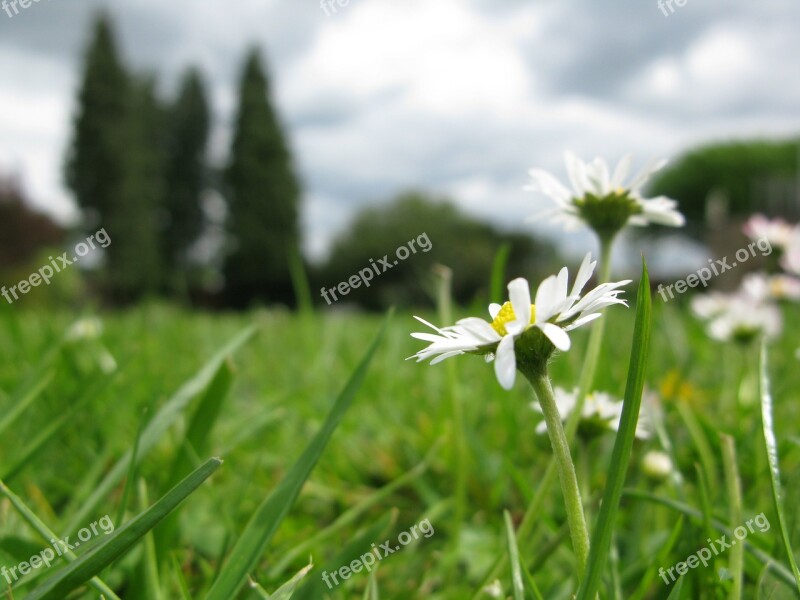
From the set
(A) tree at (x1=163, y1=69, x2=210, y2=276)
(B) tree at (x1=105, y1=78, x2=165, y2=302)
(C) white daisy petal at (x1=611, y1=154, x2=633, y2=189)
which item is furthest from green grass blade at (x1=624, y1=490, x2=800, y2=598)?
(A) tree at (x1=163, y1=69, x2=210, y2=276)

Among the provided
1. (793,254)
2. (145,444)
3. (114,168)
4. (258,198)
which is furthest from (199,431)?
(258,198)

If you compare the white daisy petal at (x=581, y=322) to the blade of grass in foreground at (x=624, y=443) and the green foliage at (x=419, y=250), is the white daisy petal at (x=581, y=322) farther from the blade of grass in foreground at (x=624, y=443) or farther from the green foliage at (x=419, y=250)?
the green foliage at (x=419, y=250)

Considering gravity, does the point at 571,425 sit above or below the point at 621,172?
below

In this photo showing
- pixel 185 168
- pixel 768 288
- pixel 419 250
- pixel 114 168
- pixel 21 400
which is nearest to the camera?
pixel 21 400

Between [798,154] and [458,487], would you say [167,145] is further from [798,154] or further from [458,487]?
[458,487]

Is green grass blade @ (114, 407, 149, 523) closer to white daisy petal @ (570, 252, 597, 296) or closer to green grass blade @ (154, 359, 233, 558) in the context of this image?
green grass blade @ (154, 359, 233, 558)

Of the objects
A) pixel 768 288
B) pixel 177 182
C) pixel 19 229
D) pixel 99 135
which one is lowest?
pixel 768 288

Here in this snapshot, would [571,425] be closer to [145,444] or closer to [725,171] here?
[145,444]
